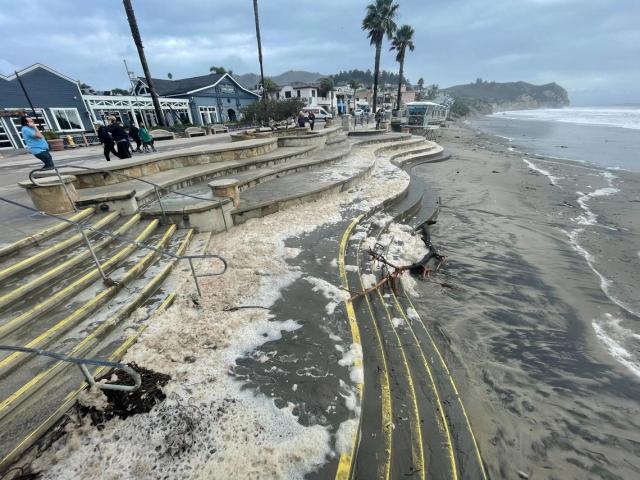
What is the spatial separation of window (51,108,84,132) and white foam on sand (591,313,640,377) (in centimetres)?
2890

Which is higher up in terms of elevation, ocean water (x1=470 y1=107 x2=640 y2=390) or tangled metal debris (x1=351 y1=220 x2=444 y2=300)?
tangled metal debris (x1=351 y1=220 x2=444 y2=300)

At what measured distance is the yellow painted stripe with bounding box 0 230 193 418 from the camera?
2.46m

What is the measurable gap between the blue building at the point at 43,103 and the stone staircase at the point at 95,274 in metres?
17.4

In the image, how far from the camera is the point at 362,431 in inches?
107

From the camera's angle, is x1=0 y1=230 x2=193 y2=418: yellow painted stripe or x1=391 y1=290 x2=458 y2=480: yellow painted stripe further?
x1=391 y1=290 x2=458 y2=480: yellow painted stripe

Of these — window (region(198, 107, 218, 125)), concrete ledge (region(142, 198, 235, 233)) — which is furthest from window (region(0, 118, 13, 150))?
concrete ledge (region(142, 198, 235, 233))

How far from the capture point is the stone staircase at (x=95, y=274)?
262 centimetres

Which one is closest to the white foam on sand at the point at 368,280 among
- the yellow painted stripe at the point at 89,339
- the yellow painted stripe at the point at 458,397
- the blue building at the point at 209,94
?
the yellow painted stripe at the point at 458,397

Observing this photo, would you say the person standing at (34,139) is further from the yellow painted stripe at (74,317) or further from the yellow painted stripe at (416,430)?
the yellow painted stripe at (416,430)

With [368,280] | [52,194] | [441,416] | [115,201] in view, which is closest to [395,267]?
[368,280]

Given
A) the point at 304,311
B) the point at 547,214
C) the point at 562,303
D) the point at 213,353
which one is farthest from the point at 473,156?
the point at 213,353

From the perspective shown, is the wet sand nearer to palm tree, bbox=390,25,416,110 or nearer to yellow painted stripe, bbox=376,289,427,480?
yellow painted stripe, bbox=376,289,427,480

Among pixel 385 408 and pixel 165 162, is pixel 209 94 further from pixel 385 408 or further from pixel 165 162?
pixel 385 408

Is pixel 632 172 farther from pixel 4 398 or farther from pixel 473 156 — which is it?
pixel 4 398
